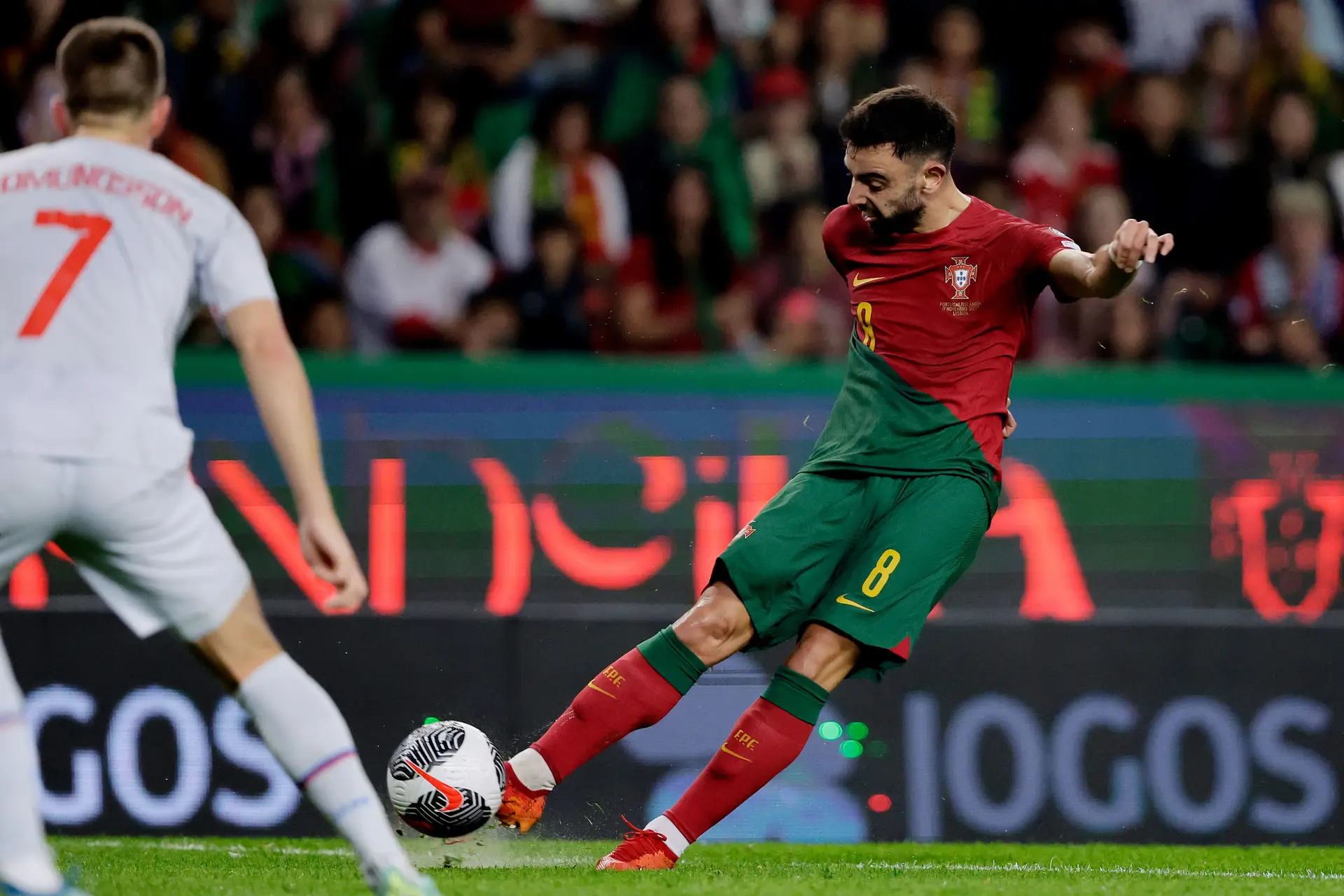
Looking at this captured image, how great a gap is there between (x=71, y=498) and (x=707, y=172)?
5909mm

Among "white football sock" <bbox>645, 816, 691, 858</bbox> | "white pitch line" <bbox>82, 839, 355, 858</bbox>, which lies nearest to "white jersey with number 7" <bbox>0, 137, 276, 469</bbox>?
"white football sock" <bbox>645, 816, 691, 858</bbox>

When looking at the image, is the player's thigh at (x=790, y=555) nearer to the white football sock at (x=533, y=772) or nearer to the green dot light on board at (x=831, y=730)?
the white football sock at (x=533, y=772)

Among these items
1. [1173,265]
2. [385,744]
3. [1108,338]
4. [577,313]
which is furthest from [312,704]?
[1173,265]

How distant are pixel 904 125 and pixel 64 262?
7.64ft

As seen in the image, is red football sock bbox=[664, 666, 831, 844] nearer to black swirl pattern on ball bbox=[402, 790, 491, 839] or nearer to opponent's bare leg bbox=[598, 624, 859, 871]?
opponent's bare leg bbox=[598, 624, 859, 871]

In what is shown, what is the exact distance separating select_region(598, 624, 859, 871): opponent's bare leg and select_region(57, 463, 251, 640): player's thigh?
1.69 metres

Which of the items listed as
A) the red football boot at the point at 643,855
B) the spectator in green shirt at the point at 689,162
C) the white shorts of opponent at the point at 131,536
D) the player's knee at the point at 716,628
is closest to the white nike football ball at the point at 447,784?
the red football boot at the point at 643,855

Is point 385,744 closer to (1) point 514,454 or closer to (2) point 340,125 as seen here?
(1) point 514,454

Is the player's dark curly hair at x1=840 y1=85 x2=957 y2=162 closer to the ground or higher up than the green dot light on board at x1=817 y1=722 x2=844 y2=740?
higher up

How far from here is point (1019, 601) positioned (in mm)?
6695

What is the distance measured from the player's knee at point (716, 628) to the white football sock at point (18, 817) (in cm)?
198

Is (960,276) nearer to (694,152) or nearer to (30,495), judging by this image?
(30,495)

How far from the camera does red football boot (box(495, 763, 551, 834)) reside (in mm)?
4746

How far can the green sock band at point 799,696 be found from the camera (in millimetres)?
4723
